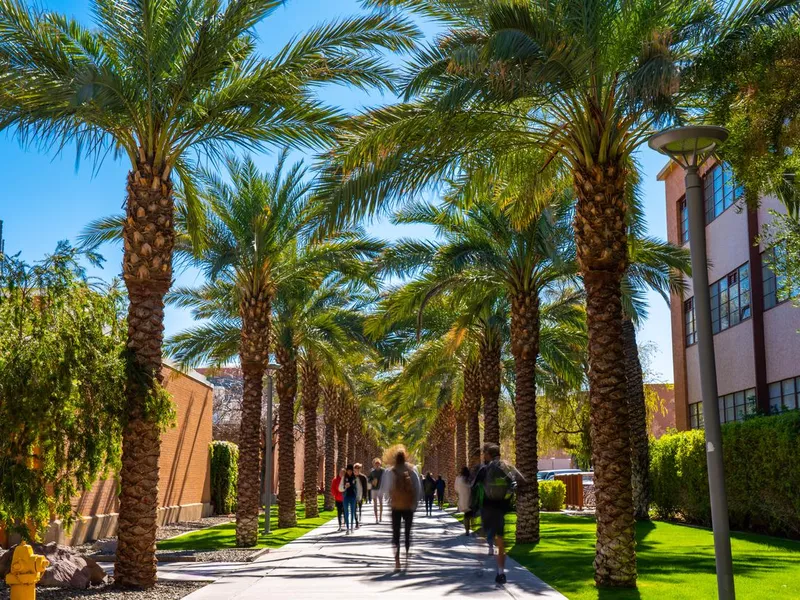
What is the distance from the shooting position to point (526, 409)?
19.5m

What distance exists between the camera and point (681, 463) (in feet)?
86.7

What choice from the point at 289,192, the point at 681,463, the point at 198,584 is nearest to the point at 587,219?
the point at 198,584

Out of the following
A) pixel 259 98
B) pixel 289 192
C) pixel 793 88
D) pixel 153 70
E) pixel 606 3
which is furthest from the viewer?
pixel 289 192

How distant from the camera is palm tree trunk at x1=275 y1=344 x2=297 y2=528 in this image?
1065 inches

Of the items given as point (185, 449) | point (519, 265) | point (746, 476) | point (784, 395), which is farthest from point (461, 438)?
point (519, 265)

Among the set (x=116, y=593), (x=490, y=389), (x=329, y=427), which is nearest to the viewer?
(x=116, y=593)

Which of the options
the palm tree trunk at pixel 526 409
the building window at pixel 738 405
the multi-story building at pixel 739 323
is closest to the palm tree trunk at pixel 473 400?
the multi-story building at pixel 739 323

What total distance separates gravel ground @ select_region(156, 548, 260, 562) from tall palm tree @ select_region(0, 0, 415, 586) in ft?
13.6

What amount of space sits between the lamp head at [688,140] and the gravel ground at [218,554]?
1109cm

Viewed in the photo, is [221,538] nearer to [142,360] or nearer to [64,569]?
[64,569]

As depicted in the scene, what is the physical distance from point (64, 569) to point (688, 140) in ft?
31.2

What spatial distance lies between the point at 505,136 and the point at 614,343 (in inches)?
154

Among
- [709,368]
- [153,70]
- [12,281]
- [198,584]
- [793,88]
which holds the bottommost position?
[198,584]

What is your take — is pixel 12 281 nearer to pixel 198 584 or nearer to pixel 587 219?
pixel 198 584
